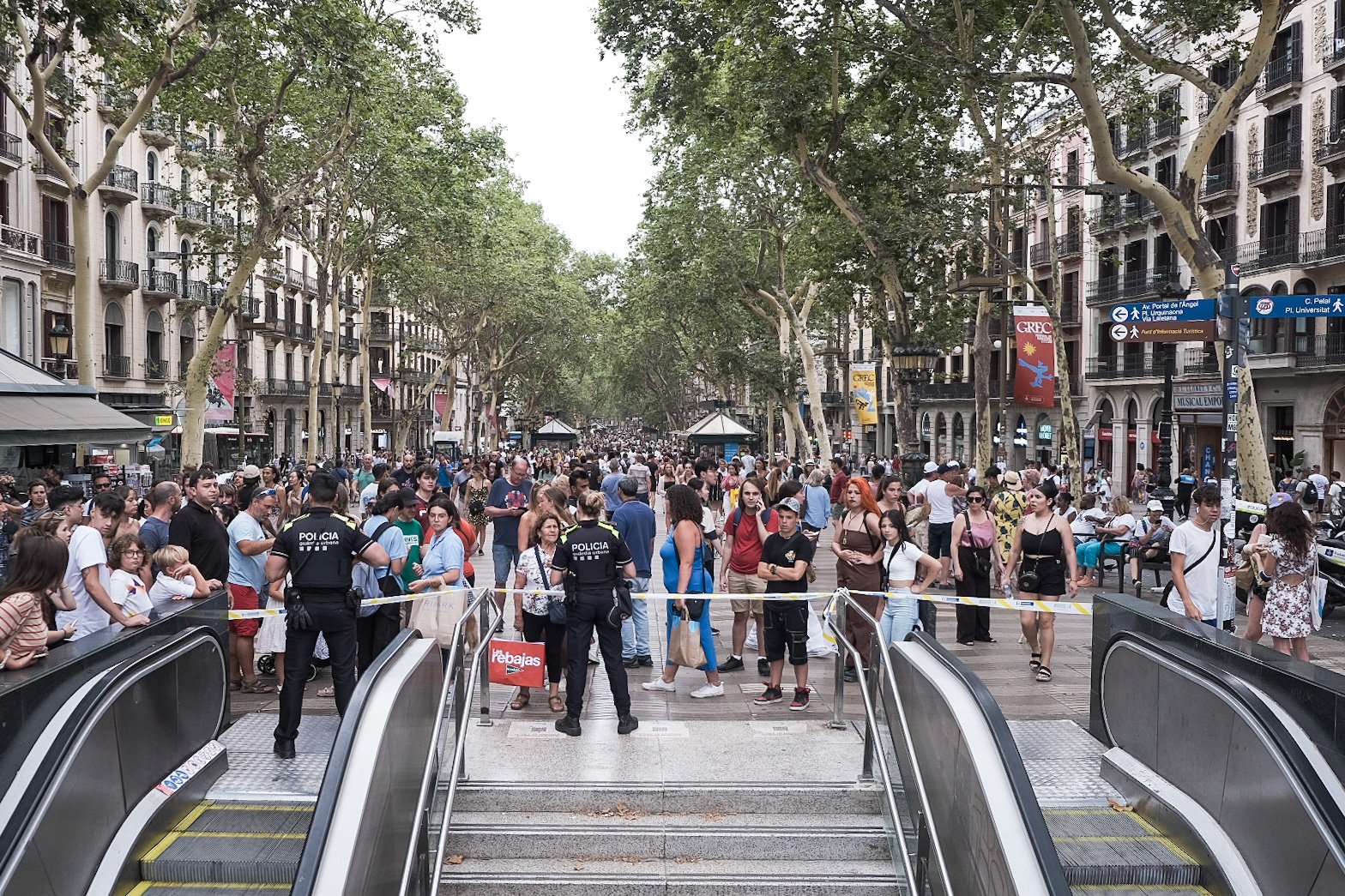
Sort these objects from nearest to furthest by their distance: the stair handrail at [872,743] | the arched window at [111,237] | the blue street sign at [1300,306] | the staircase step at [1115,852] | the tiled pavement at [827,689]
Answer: the staircase step at [1115,852] → the stair handrail at [872,743] → the tiled pavement at [827,689] → the blue street sign at [1300,306] → the arched window at [111,237]

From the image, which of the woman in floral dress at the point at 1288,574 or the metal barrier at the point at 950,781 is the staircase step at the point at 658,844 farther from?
the woman in floral dress at the point at 1288,574

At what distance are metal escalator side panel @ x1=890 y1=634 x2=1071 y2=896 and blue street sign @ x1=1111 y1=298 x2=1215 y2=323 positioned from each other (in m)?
6.42

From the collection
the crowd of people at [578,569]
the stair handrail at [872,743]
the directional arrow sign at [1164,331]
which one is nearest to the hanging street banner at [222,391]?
the crowd of people at [578,569]

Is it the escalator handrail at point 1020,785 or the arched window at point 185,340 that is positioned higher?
the arched window at point 185,340

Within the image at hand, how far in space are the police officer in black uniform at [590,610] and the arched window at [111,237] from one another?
3712cm

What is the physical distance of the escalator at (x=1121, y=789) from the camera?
4.47m

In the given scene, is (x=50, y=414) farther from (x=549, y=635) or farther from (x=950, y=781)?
(x=950, y=781)

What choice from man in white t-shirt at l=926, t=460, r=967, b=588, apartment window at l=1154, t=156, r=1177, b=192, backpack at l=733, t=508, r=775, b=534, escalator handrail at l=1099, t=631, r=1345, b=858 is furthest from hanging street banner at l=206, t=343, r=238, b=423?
apartment window at l=1154, t=156, r=1177, b=192

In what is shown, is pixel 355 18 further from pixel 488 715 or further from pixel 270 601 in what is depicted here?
pixel 488 715

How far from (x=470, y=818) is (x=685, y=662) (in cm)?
290

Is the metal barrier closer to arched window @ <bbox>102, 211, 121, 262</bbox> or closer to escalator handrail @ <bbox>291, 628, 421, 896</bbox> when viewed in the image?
escalator handrail @ <bbox>291, 628, 421, 896</bbox>

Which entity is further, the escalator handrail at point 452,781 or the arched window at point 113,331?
the arched window at point 113,331

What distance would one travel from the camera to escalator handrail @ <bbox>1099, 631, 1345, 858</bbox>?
4.33 m

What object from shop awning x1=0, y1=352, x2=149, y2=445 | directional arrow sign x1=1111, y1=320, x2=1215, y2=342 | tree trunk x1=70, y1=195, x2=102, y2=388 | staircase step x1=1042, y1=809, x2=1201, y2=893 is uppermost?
tree trunk x1=70, y1=195, x2=102, y2=388
